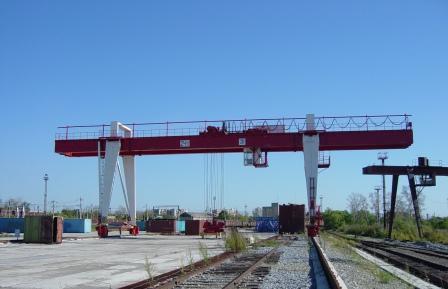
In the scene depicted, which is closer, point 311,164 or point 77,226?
point 311,164

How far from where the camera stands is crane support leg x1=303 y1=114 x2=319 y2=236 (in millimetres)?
35812

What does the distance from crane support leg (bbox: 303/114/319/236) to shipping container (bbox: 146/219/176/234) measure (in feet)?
65.4

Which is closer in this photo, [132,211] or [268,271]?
[268,271]

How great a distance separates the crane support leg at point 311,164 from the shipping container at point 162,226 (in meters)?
19.9

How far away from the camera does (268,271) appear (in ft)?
48.3

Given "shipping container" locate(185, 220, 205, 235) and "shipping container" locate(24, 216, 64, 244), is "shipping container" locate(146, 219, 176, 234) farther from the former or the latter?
"shipping container" locate(24, 216, 64, 244)

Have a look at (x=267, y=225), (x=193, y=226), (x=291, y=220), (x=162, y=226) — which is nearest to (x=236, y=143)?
(x=193, y=226)

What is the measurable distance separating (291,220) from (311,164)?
1391 cm

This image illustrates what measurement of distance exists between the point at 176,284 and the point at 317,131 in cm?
2595

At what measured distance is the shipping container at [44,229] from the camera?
2952cm

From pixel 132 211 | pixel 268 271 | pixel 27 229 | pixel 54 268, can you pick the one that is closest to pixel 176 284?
pixel 268 271

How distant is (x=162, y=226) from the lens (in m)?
53.1

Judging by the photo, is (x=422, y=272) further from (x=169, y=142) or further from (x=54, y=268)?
(x=169, y=142)

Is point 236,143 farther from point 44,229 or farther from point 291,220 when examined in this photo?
point 291,220
